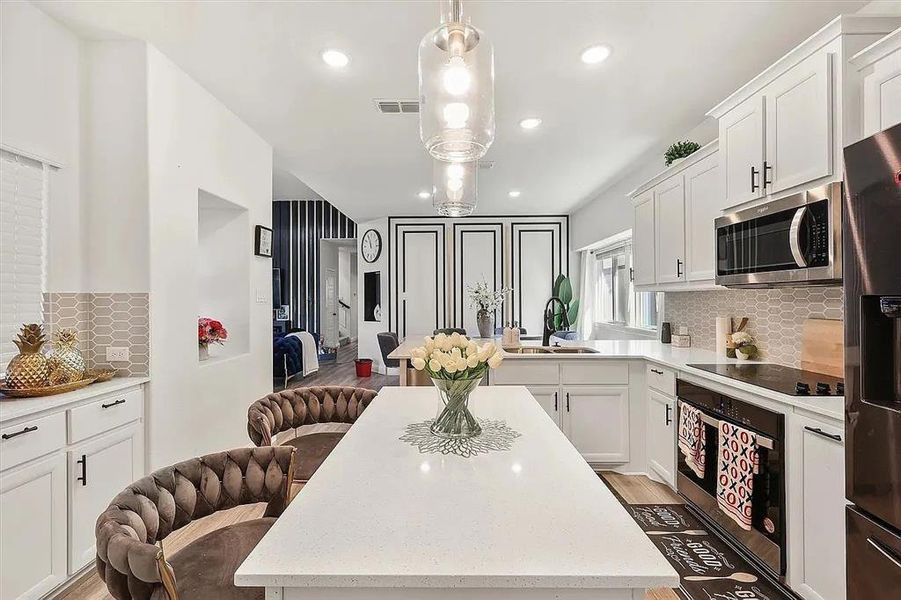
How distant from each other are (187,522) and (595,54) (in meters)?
2.80

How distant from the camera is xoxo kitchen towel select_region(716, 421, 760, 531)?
214 centimetres

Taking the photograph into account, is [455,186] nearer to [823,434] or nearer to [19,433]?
[823,434]

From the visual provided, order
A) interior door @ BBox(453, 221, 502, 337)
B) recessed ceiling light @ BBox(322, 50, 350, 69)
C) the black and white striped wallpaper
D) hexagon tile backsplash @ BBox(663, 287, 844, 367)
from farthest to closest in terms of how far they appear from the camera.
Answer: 1. the black and white striped wallpaper
2. interior door @ BBox(453, 221, 502, 337)
3. recessed ceiling light @ BBox(322, 50, 350, 69)
4. hexagon tile backsplash @ BBox(663, 287, 844, 367)

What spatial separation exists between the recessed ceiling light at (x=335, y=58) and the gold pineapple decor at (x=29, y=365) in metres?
1.94

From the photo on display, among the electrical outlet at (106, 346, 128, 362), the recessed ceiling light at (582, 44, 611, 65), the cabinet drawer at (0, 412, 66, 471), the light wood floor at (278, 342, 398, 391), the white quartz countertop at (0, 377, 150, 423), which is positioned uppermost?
the recessed ceiling light at (582, 44, 611, 65)

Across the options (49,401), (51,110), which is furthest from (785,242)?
(51,110)

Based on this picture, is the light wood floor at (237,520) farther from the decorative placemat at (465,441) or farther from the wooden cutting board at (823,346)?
the wooden cutting board at (823,346)

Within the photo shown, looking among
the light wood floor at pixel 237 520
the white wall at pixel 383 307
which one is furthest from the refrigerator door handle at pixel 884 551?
the white wall at pixel 383 307

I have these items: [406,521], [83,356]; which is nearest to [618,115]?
[406,521]

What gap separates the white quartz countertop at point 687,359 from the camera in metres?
1.83

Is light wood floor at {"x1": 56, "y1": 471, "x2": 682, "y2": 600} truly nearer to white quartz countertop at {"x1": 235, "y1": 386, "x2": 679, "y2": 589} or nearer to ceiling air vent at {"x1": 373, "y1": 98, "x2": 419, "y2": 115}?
white quartz countertop at {"x1": 235, "y1": 386, "x2": 679, "y2": 589}

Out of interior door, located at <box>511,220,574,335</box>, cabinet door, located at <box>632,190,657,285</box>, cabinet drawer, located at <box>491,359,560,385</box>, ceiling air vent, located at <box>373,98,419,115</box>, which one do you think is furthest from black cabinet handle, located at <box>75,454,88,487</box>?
interior door, located at <box>511,220,574,335</box>

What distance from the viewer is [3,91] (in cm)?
218

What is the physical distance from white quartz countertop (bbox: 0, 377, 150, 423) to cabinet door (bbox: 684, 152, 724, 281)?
334cm
